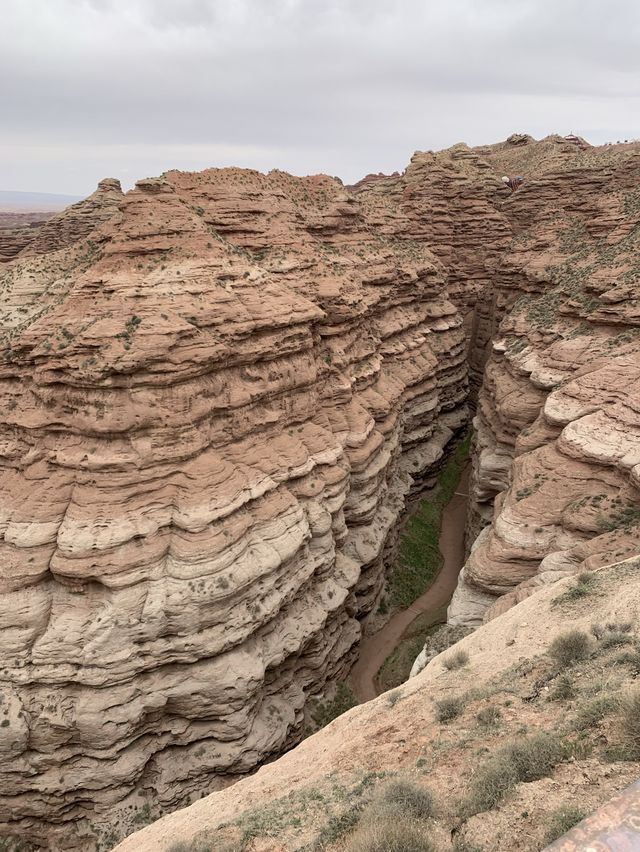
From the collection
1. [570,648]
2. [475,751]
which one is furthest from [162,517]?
[570,648]

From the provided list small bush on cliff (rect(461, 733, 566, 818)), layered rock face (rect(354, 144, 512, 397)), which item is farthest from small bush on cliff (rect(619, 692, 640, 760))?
layered rock face (rect(354, 144, 512, 397))

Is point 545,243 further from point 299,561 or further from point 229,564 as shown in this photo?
point 229,564

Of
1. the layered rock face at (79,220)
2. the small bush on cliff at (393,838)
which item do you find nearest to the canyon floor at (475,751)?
the small bush on cliff at (393,838)

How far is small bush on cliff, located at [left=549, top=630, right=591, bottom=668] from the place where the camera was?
11336 millimetres

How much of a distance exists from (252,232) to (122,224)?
23.2ft

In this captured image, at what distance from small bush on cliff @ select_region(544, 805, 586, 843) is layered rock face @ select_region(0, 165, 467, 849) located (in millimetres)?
13766

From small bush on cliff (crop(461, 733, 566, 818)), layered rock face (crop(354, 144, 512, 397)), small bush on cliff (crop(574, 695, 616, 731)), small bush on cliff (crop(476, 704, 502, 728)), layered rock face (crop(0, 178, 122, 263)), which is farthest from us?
layered rock face (crop(354, 144, 512, 397))

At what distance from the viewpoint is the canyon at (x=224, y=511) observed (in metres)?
17.7

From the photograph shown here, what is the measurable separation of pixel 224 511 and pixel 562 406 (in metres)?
16.6

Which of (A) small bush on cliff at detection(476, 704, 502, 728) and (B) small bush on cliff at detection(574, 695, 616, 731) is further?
(A) small bush on cliff at detection(476, 704, 502, 728)

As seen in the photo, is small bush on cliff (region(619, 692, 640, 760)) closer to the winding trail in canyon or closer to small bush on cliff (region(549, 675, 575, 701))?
small bush on cliff (region(549, 675, 575, 701))

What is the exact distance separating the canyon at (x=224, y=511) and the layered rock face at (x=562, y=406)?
14 cm

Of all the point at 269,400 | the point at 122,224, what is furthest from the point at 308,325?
the point at 122,224

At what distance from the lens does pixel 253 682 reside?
778 inches
